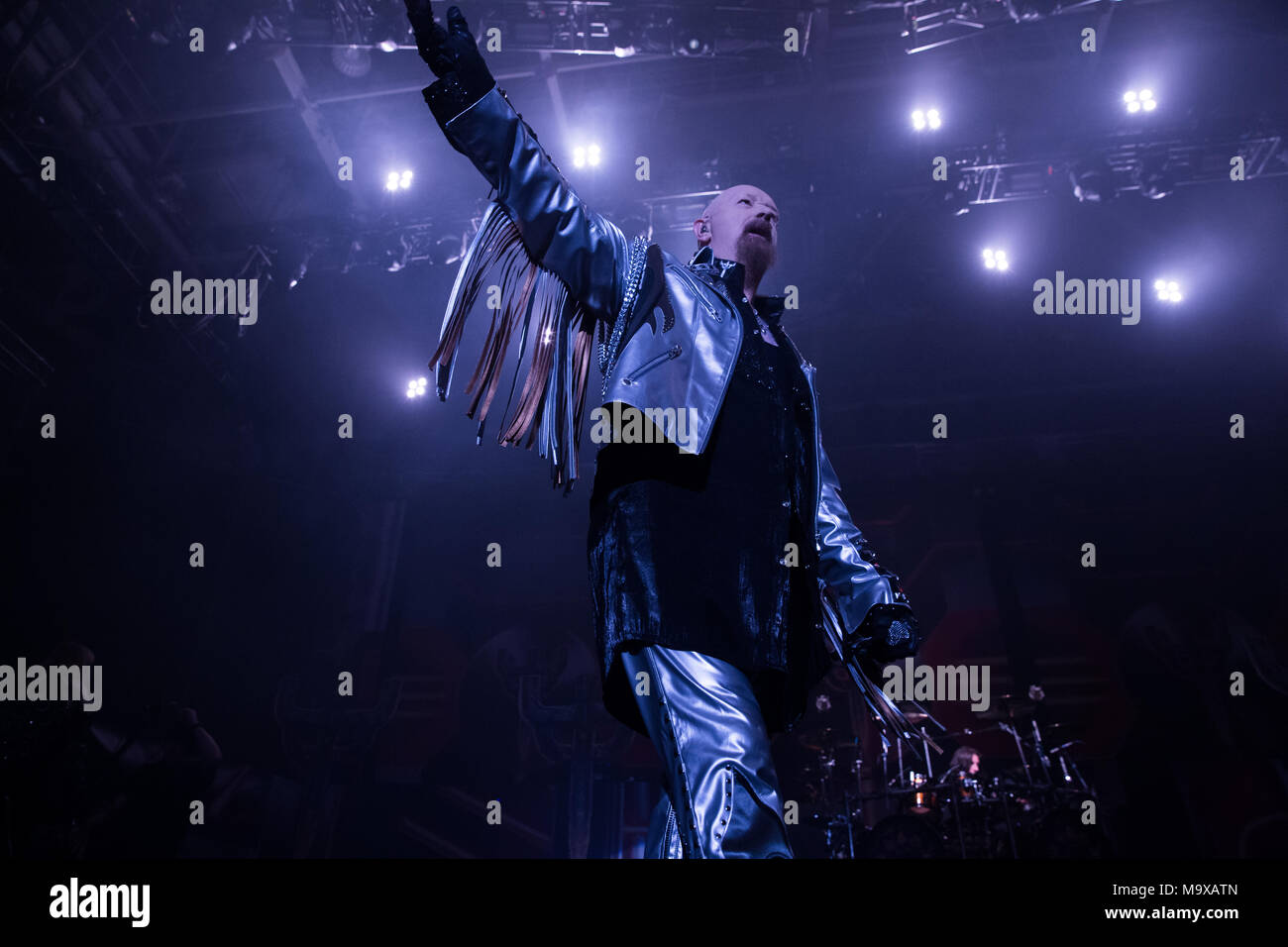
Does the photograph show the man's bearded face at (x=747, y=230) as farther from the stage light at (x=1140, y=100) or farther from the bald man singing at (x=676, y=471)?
the stage light at (x=1140, y=100)

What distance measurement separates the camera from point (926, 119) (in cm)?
809

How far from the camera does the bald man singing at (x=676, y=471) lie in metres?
1.58

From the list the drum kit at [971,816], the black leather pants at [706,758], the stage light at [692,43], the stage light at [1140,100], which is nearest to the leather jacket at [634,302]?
the black leather pants at [706,758]

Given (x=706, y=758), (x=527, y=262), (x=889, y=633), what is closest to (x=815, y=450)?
(x=889, y=633)

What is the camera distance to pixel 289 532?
1029 cm

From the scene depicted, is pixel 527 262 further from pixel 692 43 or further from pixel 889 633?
pixel 692 43

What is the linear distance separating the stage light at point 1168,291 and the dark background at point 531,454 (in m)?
0.19

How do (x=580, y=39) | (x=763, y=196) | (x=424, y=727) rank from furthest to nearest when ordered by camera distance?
(x=424, y=727) < (x=580, y=39) < (x=763, y=196)

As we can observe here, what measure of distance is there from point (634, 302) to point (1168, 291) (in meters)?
10.5

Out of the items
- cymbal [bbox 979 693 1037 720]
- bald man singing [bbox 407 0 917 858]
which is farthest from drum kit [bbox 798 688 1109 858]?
bald man singing [bbox 407 0 917 858]
